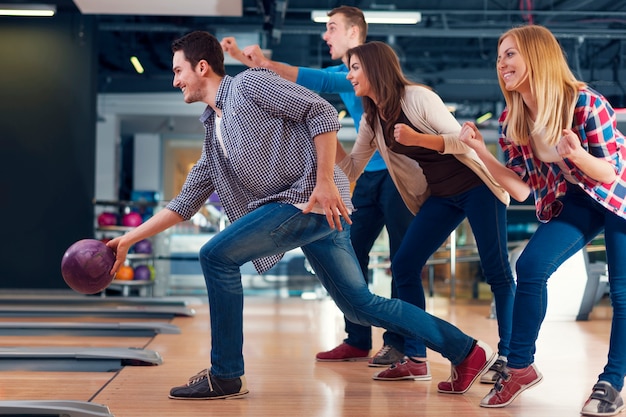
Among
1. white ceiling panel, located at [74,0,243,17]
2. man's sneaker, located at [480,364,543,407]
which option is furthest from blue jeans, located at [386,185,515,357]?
white ceiling panel, located at [74,0,243,17]

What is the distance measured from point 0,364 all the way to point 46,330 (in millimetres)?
1162

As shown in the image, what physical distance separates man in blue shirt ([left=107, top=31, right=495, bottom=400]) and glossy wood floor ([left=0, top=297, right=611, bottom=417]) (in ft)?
0.50

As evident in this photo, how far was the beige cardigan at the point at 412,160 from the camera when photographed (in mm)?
2732

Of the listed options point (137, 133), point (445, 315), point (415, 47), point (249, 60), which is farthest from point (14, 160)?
point (137, 133)

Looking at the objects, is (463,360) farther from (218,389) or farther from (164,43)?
(164,43)

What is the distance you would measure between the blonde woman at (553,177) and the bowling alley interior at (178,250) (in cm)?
20

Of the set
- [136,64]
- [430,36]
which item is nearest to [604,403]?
[430,36]

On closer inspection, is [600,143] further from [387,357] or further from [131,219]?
[131,219]

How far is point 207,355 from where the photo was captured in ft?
12.2

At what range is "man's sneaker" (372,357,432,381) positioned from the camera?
2.99m

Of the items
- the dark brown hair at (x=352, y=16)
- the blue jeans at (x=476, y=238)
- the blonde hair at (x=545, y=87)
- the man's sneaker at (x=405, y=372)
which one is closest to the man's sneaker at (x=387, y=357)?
the man's sneaker at (x=405, y=372)

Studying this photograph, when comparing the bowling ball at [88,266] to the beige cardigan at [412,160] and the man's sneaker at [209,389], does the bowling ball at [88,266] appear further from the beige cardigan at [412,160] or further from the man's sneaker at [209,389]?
the beige cardigan at [412,160]

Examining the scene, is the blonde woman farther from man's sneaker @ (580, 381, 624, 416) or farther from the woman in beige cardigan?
the woman in beige cardigan

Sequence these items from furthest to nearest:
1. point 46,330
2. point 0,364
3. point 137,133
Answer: point 137,133
point 46,330
point 0,364
